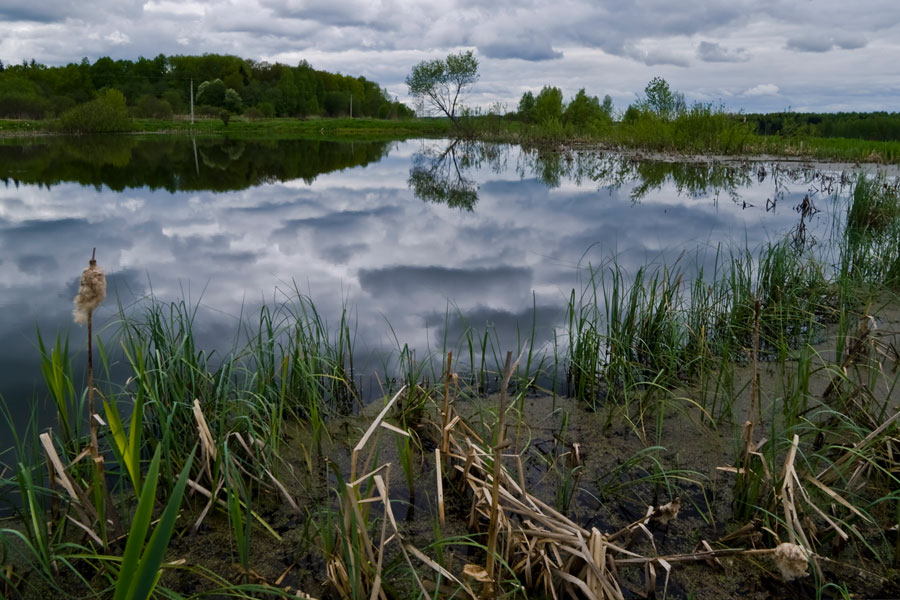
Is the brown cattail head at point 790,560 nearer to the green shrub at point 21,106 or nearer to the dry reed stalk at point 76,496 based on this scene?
the dry reed stalk at point 76,496

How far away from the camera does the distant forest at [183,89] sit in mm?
49350

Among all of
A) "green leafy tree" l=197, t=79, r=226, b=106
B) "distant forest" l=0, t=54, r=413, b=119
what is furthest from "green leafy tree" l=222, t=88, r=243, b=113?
"green leafy tree" l=197, t=79, r=226, b=106

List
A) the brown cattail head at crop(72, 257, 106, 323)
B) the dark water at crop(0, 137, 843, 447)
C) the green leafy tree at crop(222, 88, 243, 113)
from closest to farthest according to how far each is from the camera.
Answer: the brown cattail head at crop(72, 257, 106, 323)
the dark water at crop(0, 137, 843, 447)
the green leafy tree at crop(222, 88, 243, 113)

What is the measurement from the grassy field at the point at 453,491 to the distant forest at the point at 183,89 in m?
50.1

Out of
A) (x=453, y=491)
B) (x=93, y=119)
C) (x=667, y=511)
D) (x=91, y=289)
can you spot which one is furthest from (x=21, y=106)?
(x=667, y=511)

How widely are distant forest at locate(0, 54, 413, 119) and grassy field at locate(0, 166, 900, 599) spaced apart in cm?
5007

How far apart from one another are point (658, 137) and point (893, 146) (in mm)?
7000

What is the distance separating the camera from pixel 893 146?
19.3 metres

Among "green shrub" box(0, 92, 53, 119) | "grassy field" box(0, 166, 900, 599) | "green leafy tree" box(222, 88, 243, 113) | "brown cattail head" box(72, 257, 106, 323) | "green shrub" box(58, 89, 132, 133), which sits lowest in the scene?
"grassy field" box(0, 166, 900, 599)

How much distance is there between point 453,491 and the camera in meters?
2.50

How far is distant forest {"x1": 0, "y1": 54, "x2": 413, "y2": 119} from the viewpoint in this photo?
4935 cm

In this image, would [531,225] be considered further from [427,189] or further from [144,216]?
[144,216]

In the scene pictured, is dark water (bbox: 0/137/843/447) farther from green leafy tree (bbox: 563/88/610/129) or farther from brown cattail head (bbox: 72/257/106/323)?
green leafy tree (bbox: 563/88/610/129)

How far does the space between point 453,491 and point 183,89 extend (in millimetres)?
72396
